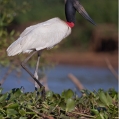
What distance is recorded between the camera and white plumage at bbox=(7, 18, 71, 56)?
7.21 m

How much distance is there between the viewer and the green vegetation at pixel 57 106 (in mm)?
6230

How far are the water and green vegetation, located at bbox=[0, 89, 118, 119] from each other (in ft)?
28.3

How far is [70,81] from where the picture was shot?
1917cm

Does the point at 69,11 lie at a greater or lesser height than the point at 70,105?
greater

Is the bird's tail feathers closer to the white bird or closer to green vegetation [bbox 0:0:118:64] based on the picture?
the white bird

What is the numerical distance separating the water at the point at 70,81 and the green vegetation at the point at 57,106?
28.3ft

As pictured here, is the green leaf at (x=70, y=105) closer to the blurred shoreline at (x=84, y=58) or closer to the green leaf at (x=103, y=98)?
the green leaf at (x=103, y=98)

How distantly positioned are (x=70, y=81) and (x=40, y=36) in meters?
11.9

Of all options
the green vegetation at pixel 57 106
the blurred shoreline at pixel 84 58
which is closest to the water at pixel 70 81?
the blurred shoreline at pixel 84 58

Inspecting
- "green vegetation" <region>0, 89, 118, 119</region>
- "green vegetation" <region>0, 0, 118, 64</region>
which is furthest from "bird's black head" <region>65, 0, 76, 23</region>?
"green vegetation" <region>0, 0, 118, 64</region>

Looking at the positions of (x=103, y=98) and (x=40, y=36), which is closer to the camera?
(x=103, y=98)

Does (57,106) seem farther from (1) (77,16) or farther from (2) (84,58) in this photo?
(1) (77,16)

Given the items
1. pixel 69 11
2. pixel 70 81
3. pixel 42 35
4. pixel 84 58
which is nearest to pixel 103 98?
pixel 42 35

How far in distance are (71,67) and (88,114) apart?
1796 centimetres
